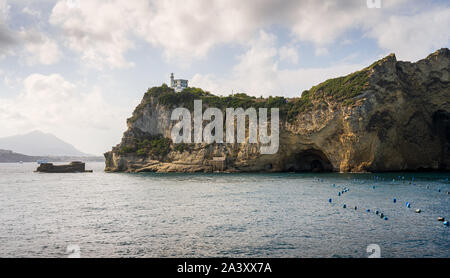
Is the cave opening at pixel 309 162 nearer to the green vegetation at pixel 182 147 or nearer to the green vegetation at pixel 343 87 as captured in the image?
the green vegetation at pixel 343 87

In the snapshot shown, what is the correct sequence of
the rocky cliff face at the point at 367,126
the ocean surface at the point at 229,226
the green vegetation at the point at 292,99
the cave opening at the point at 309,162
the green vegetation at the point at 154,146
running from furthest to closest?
the green vegetation at the point at 154,146 → the cave opening at the point at 309,162 → the green vegetation at the point at 292,99 → the rocky cliff face at the point at 367,126 → the ocean surface at the point at 229,226

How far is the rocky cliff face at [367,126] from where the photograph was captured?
69.5 m

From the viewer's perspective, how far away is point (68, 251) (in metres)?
17.5

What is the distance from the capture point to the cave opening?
84.1 metres

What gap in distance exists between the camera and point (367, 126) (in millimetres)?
69438

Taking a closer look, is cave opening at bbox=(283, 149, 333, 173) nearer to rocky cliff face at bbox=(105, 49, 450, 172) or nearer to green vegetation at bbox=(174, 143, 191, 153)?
rocky cliff face at bbox=(105, 49, 450, 172)

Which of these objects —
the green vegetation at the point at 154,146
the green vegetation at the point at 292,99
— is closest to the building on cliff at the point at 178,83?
the green vegetation at the point at 292,99

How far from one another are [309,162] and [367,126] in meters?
22.1

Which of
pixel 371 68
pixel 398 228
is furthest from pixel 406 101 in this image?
pixel 398 228

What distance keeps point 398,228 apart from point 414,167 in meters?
64.2

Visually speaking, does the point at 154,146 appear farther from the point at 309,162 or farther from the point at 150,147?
the point at 309,162

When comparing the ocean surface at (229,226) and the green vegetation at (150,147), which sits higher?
the green vegetation at (150,147)

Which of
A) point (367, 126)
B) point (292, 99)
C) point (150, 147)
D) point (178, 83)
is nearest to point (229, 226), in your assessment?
point (367, 126)

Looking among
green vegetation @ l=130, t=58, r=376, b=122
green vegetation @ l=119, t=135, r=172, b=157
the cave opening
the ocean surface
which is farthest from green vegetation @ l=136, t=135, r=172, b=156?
the ocean surface
